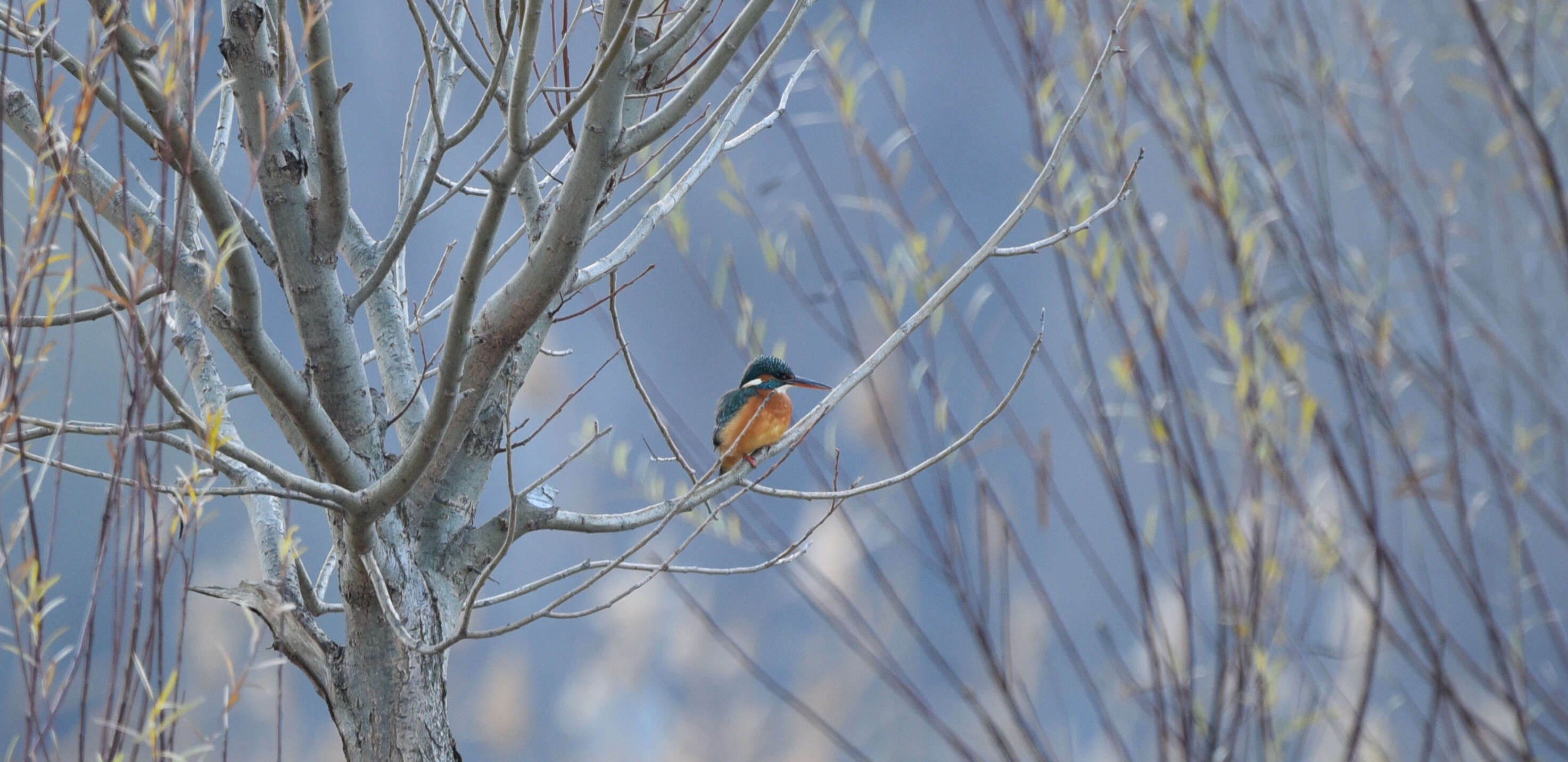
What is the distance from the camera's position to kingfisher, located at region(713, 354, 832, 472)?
7.43 feet

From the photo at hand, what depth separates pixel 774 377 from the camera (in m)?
2.44

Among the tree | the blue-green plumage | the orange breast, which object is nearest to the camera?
the tree

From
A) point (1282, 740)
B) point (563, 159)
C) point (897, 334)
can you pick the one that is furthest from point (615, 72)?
point (1282, 740)

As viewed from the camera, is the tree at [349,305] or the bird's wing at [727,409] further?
the bird's wing at [727,409]

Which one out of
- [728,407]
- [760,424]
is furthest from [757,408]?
[728,407]

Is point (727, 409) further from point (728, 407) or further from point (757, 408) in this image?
point (757, 408)

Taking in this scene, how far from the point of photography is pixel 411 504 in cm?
176

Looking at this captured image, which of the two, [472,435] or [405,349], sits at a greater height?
[405,349]

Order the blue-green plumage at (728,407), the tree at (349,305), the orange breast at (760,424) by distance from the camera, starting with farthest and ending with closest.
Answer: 1. the blue-green plumage at (728,407)
2. the orange breast at (760,424)
3. the tree at (349,305)

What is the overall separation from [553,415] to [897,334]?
49 centimetres

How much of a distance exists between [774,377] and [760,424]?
21 cm

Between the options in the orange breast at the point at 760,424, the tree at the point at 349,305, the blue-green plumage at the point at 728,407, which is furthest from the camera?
the blue-green plumage at the point at 728,407

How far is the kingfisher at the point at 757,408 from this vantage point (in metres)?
2.26

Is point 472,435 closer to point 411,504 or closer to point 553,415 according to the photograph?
point 411,504
